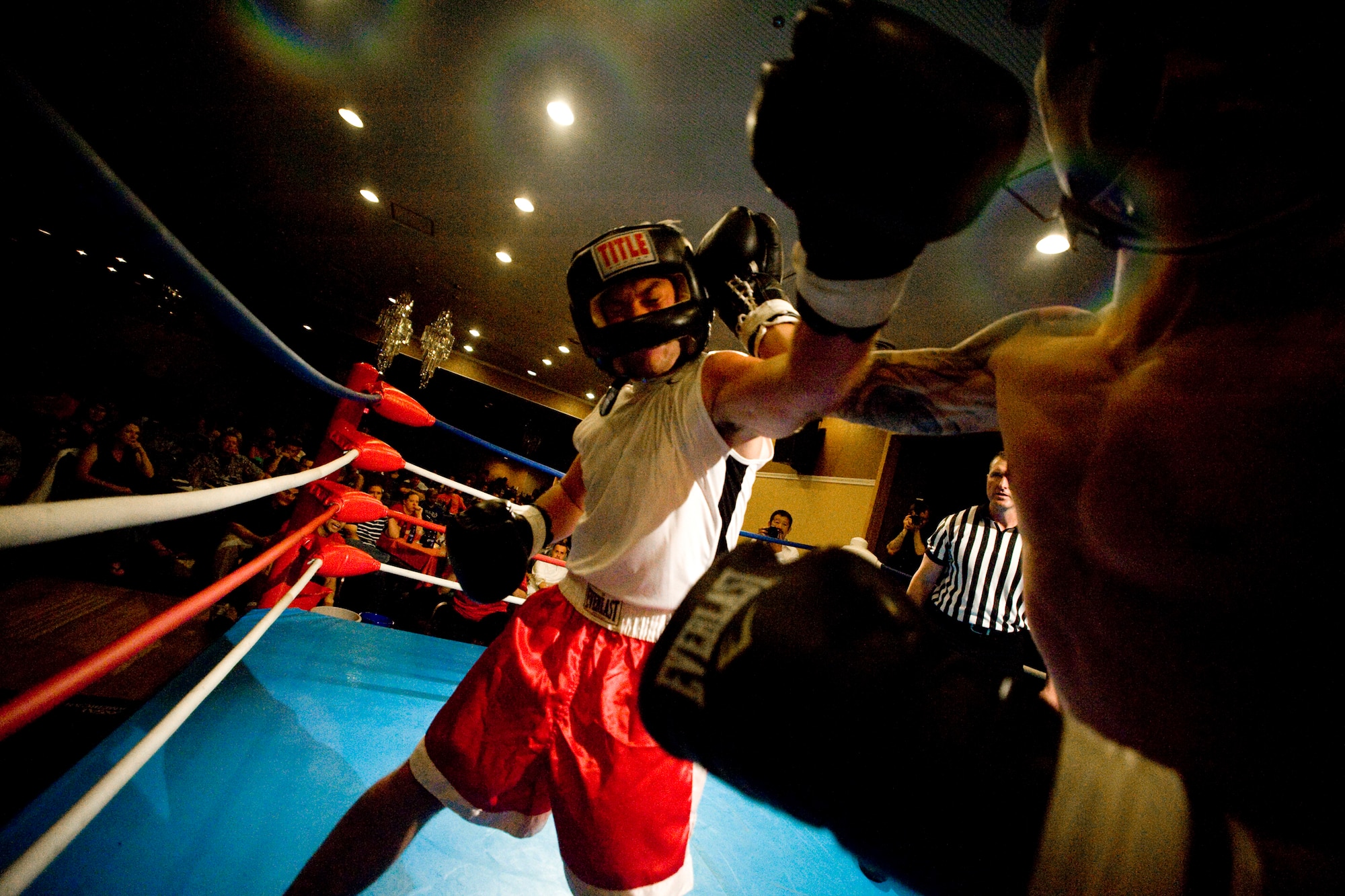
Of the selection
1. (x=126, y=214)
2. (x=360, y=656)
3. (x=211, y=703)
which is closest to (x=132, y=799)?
(x=211, y=703)

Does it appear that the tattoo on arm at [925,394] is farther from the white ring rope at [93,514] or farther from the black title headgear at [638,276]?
the white ring rope at [93,514]

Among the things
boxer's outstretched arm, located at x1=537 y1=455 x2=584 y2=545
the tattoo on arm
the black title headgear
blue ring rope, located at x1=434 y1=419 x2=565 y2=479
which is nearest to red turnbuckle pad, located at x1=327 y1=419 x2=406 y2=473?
blue ring rope, located at x1=434 y1=419 x2=565 y2=479

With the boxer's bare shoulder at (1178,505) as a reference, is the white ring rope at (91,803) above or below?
below

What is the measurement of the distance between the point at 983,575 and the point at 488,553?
229 cm

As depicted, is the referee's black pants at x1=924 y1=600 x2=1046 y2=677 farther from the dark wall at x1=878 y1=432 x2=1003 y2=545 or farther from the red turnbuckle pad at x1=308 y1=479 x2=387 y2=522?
the dark wall at x1=878 y1=432 x2=1003 y2=545

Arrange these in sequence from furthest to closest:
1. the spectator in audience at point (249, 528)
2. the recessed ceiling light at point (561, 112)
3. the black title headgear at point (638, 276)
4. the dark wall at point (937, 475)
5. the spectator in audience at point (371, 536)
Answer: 1. the dark wall at point (937, 475)
2. the spectator in audience at point (371, 536)
3. the spectator in audience at point (249, 528)
4. the recessed ceiling light at point (561, 112)
5. the black title headgear at point (638, 276)

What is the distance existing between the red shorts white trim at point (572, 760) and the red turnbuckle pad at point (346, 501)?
892 millimetres

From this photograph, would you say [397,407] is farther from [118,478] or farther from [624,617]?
[118,478]

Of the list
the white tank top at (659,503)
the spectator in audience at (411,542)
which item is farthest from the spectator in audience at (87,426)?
the white tank top at (659,503)

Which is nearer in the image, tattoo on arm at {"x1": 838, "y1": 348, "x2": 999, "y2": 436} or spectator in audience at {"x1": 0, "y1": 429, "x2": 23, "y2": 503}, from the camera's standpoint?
tattoo on arm at {"x1": 838, "y1": 348, "x2": 999, "y2": 436}

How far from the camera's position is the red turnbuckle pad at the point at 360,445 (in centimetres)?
164

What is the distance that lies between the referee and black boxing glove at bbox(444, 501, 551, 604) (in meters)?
2.18

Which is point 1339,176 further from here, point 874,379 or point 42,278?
point 42,278

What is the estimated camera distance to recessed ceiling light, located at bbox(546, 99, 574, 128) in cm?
311
